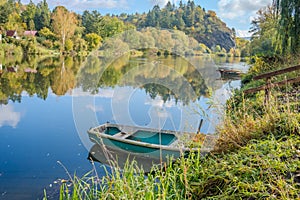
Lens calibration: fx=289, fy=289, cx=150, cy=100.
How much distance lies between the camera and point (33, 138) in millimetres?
8398

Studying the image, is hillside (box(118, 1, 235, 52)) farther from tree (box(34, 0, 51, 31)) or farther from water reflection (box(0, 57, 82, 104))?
tree (box(34, 0, 51, 31))

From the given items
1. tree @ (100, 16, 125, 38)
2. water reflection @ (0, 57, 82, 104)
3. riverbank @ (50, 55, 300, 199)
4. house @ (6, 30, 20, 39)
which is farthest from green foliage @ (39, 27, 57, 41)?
riverbank @ (50, 55, 300, 199)

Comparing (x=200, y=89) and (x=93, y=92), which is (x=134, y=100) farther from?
(x=200, y=89)

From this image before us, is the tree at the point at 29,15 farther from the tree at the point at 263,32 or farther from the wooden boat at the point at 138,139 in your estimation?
the wooden boat at the point at 138,139

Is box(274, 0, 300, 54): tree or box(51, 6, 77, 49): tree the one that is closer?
box(274, 0, 300, 54): tree

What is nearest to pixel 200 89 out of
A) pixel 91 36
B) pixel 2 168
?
pixel 2 168

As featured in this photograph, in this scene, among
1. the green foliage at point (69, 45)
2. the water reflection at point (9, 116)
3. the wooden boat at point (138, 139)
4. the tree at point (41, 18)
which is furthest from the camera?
the tree at point (41, 18)

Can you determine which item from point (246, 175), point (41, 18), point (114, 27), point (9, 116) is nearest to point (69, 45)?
point (41, 18)

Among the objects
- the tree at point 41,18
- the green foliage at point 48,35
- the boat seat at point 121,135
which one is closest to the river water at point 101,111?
the boat seat at point 121,135

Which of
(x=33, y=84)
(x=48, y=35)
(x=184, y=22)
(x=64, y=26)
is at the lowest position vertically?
(x=33, y=84)

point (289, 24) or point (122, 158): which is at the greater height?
point (289, 24)

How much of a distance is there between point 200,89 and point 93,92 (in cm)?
275

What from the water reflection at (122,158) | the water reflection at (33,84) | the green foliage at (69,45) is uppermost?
the green foliage at (69,45)

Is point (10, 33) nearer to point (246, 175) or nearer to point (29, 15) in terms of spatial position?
point (29, 15)
